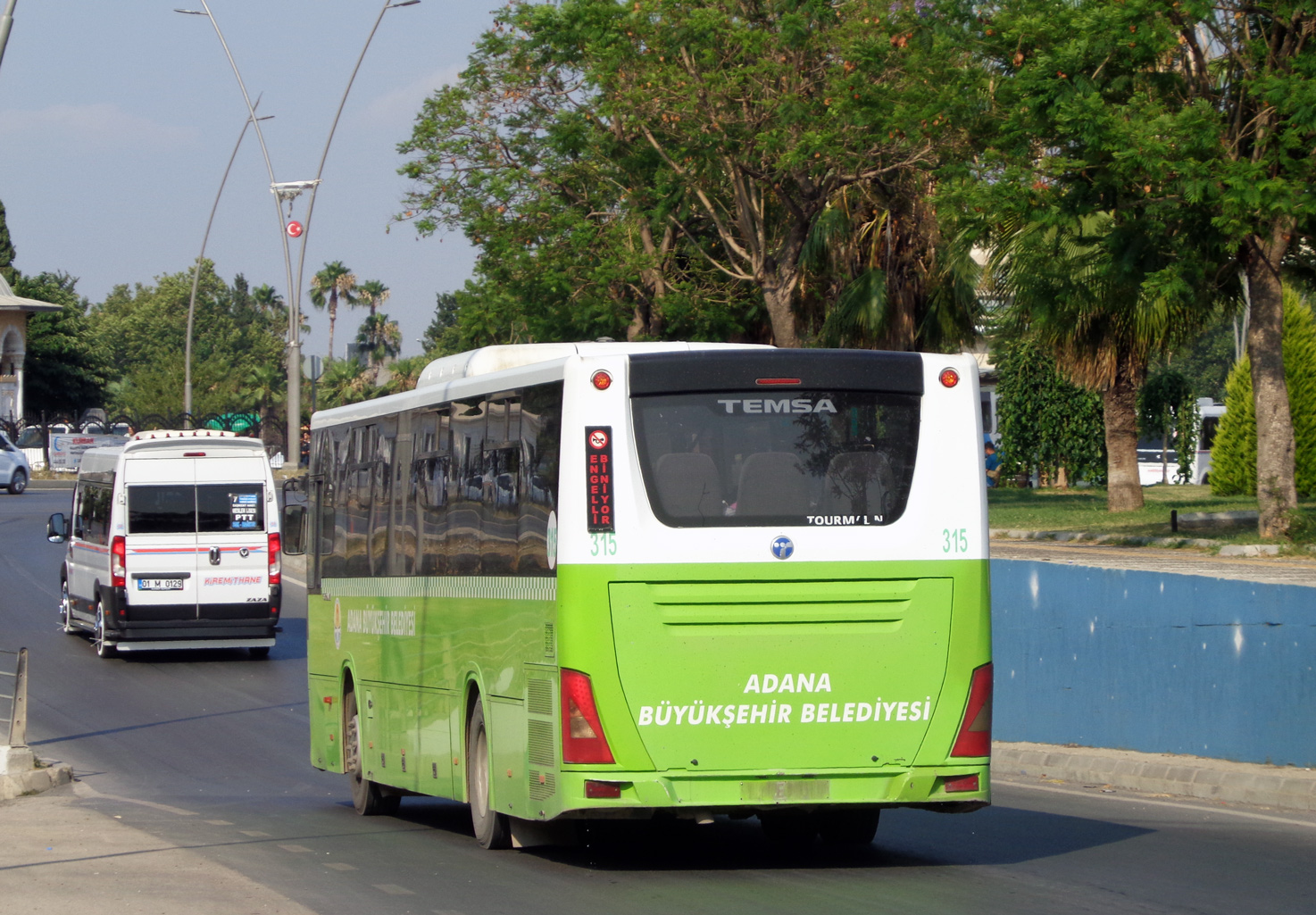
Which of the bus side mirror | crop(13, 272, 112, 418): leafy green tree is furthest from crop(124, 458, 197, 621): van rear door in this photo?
crop(13, 272, 112, 418): leafy green tree

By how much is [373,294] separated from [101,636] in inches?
4148

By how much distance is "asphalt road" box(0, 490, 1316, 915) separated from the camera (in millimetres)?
8273

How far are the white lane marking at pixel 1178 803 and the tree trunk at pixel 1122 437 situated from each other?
1990cm

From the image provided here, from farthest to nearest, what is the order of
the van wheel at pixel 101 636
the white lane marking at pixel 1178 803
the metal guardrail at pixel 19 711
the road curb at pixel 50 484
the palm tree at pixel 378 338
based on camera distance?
the palm tree at pixel 378 338
the road curb at pixel 50 484
the van wheel at pixel 101 636
the metal guardrail at pixel 19 711
the white lane marking at pixel 1178 803

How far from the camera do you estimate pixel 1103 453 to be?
5059 centimetres

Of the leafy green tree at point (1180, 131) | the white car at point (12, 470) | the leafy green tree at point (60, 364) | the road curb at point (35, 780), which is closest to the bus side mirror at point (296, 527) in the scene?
the road curb at point (35, 780)

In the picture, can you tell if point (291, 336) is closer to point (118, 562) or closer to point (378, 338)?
point (118, 562)

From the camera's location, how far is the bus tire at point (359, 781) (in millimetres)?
12859

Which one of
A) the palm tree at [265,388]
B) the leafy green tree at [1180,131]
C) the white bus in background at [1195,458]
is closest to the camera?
the leafy green tree at [1180,131]

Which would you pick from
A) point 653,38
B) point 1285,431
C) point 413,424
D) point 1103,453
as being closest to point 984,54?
point 1285,431

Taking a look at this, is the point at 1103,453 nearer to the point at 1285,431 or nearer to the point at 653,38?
the point at 653,38

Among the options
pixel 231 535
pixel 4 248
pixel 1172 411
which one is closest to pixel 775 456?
pixel 231 535

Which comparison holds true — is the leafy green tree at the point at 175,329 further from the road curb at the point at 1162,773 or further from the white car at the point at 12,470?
the road curb at the point at 1162,773

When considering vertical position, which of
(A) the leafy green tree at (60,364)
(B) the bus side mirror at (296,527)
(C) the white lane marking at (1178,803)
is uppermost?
(A) the leafy green tree at (60,364)
